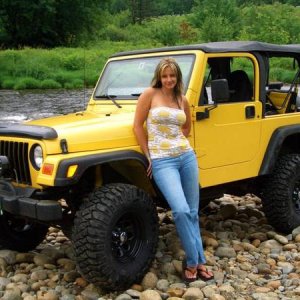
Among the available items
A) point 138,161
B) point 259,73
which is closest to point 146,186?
point 138,161

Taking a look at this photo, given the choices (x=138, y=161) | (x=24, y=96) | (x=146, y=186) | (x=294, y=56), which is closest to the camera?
(x=138, y=161)

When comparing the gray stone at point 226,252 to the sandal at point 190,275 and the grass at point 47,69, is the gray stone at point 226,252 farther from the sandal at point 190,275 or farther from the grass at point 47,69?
the grass at point 47,69

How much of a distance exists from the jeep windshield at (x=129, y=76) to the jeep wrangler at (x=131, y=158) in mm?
13

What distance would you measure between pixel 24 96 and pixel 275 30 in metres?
28.2

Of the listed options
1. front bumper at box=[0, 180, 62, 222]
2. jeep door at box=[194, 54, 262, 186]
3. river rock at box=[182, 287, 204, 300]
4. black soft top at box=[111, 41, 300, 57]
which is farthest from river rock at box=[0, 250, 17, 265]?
black soft top at box=[111, 41, 300, 57]

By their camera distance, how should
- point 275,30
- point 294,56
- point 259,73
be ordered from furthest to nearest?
point 275,30, point 294,56, point 259,73

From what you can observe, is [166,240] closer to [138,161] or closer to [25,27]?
[138,161]

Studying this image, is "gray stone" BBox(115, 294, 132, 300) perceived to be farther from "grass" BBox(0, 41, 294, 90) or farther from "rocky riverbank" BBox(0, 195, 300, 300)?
"grass" BBox(0, 41, 294, 90)

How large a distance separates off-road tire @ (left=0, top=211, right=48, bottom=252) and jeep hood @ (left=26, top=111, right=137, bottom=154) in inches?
42.0

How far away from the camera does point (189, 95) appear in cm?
488

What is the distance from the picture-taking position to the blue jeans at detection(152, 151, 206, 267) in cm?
424

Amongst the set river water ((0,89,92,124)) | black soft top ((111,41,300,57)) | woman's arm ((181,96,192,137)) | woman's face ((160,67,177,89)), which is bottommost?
river water ((0,89,92,124))

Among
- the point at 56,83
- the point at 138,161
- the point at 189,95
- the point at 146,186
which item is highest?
the point at 189,95

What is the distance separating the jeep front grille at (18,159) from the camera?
14.2ft
